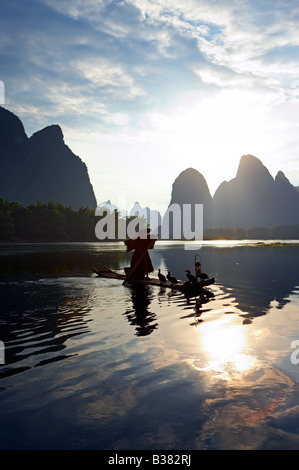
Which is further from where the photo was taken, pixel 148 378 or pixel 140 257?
pixel 140 257

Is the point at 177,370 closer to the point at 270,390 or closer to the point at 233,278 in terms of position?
the point at 270,390

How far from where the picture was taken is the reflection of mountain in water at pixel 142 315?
40.5 ft

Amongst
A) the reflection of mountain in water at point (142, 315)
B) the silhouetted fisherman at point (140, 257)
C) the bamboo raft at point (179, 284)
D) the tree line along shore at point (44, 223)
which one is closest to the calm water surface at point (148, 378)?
the reflection of mountain in water at point (142, 315)

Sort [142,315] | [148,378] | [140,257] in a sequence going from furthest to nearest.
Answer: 1. [140,257]
2. [142,315]
3. [148,378]

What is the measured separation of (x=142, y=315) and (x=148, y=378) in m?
6.88

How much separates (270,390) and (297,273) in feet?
89.1

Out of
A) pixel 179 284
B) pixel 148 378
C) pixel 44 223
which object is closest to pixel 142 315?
pixel 148 378

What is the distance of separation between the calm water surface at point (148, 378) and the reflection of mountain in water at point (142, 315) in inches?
2.8

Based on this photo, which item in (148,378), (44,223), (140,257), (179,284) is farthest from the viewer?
(44,223)

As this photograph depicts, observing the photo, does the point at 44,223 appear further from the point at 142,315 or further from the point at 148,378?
the point at 148,378

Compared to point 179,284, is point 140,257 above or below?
above

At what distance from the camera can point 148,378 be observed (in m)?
7.88

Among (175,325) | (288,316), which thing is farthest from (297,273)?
(175,325)

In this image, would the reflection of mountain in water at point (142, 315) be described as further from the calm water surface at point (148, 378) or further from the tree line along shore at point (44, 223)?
the tree line along shore at point (44, 223)
